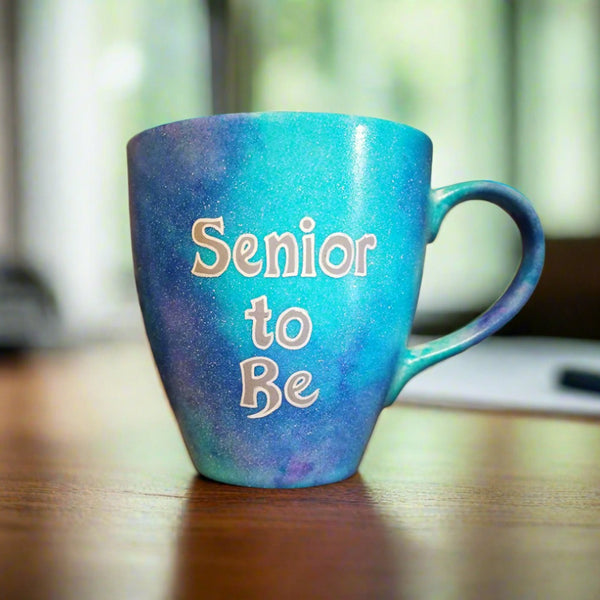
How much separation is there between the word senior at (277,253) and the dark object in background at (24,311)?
748 millimetres

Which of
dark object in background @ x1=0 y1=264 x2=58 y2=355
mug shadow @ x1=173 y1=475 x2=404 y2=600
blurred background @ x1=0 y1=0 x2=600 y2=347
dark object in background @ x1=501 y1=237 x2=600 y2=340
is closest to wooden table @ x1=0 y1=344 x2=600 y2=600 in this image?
mug shadow @ x1=173 y1=475 x2=404 y2=600

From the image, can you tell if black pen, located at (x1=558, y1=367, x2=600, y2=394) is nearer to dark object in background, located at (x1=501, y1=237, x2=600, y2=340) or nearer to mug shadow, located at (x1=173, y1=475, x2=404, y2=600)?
mug shadow, located at (x1=173, y1=475, x2=404, y2=600)

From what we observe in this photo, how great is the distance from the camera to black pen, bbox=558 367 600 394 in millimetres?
545

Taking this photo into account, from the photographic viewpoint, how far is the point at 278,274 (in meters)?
0.27

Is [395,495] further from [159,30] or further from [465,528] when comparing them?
[159,30]

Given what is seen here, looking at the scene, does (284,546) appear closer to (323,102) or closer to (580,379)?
(580,379)

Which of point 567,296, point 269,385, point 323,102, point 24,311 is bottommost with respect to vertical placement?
point 567,296

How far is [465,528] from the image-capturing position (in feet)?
0.77

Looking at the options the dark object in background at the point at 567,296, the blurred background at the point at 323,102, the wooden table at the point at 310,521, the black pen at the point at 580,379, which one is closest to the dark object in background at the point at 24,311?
the blurred background at the point at 323,102

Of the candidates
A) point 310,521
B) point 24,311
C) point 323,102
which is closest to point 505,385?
point 310,521

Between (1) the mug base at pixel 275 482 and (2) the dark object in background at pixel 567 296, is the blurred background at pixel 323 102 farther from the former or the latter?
(1) the mug base at pixel 275 482

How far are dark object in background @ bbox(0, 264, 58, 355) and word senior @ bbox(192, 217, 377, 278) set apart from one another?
748 millimetres

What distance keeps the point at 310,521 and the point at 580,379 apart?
1.29 ft

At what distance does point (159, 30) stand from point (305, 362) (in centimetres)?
168
